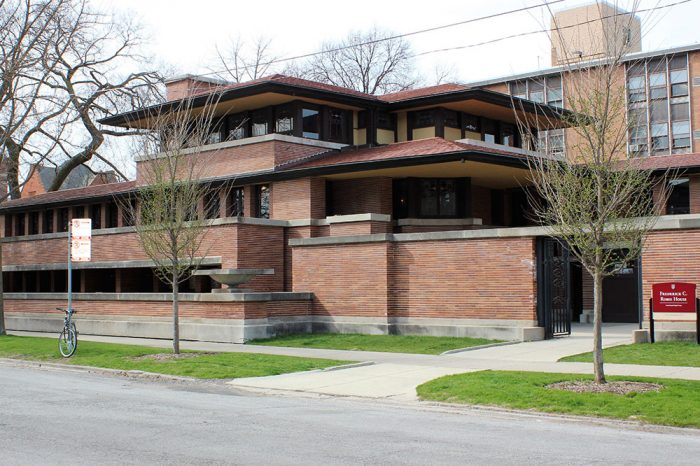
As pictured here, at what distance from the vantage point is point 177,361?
19594mm

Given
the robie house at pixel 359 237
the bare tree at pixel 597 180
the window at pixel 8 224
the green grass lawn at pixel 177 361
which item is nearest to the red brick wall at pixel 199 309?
the robie house at pixel 359 237

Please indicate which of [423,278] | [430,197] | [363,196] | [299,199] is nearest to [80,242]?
[423,278]

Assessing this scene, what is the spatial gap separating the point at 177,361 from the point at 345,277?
8.47m

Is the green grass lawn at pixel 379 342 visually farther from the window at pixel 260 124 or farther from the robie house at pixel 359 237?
the window at pixel 260 124

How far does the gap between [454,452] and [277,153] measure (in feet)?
77.7

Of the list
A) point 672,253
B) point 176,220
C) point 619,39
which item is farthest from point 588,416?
point 176,220

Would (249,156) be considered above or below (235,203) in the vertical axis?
above

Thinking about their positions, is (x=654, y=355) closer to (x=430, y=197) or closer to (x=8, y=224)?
(x=430, y=197)

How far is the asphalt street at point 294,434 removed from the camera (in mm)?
8859

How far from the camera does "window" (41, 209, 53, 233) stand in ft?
141

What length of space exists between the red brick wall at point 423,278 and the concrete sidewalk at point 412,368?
194 cm

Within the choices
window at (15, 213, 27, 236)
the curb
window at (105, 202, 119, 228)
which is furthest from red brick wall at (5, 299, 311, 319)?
window at (15, 213, 27, 236)

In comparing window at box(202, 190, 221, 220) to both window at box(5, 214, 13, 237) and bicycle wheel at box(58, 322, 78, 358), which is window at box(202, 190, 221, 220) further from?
window at box(5, 214, 13, 237)

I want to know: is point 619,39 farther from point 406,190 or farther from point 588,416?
point 406,190
